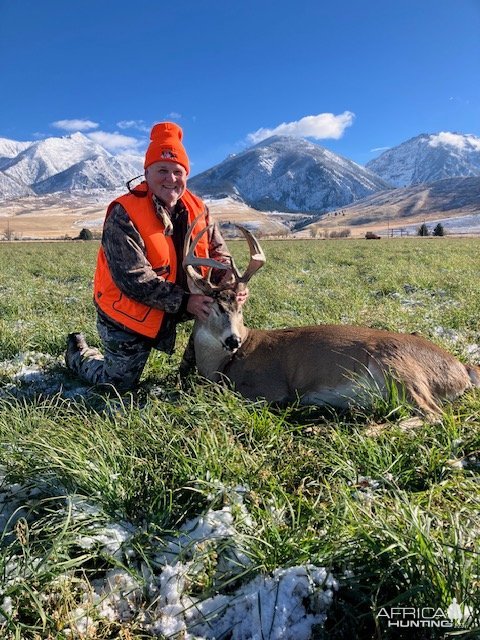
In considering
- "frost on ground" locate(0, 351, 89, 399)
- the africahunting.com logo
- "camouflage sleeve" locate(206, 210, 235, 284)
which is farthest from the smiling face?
the africahunting.com logo

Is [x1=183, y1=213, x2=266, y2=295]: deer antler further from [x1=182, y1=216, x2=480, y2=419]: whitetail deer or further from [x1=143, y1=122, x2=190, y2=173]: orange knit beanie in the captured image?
[x1=143, y1=122, x2=190, y2=173]: orange knit beanie

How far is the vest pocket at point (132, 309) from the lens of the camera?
455cm

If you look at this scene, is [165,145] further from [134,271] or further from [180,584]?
[180,584]

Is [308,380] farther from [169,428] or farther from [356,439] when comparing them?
[169,428]

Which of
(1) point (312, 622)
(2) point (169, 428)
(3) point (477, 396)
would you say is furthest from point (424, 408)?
(1) point (312, 622)

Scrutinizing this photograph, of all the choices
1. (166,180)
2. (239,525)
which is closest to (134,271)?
(166,180)

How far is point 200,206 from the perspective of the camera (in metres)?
5.18

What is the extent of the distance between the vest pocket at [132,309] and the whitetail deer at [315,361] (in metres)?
0.54

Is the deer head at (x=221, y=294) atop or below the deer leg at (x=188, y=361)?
atop

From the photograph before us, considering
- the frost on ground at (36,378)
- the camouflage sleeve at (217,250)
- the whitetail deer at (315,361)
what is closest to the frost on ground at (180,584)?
the whitetail deer at (315,361)

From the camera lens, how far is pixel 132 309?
14.9ft

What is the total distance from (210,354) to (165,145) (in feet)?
6.65

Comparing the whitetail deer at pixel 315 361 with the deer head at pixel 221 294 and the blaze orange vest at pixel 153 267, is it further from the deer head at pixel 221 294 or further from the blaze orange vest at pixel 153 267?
the blaze orange vest at pixel 153 267

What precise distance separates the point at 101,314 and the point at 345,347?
2385 millimetres
